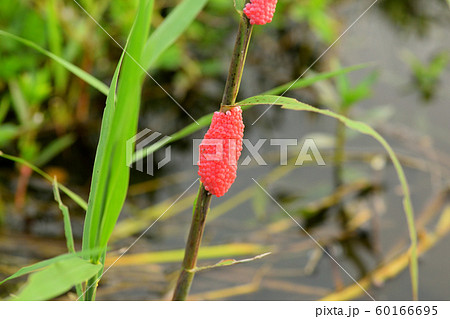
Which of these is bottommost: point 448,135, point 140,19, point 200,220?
point 200,220

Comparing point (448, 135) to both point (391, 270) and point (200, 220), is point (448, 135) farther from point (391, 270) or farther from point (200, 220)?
point (200, 220)

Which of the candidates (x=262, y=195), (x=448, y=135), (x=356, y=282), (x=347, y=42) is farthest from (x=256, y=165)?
(x=347, y=42)

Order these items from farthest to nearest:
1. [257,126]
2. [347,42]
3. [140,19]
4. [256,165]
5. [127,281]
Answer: [347,42], [257,126], [256,165], [127,281], [140,19]

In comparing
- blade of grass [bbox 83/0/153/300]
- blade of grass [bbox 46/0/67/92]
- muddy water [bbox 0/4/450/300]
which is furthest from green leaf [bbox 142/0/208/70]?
blade of grass [bbox 46/0/67/92]

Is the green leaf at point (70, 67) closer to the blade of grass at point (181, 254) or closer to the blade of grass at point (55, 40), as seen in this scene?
the blade of grass at point (181, 254)
